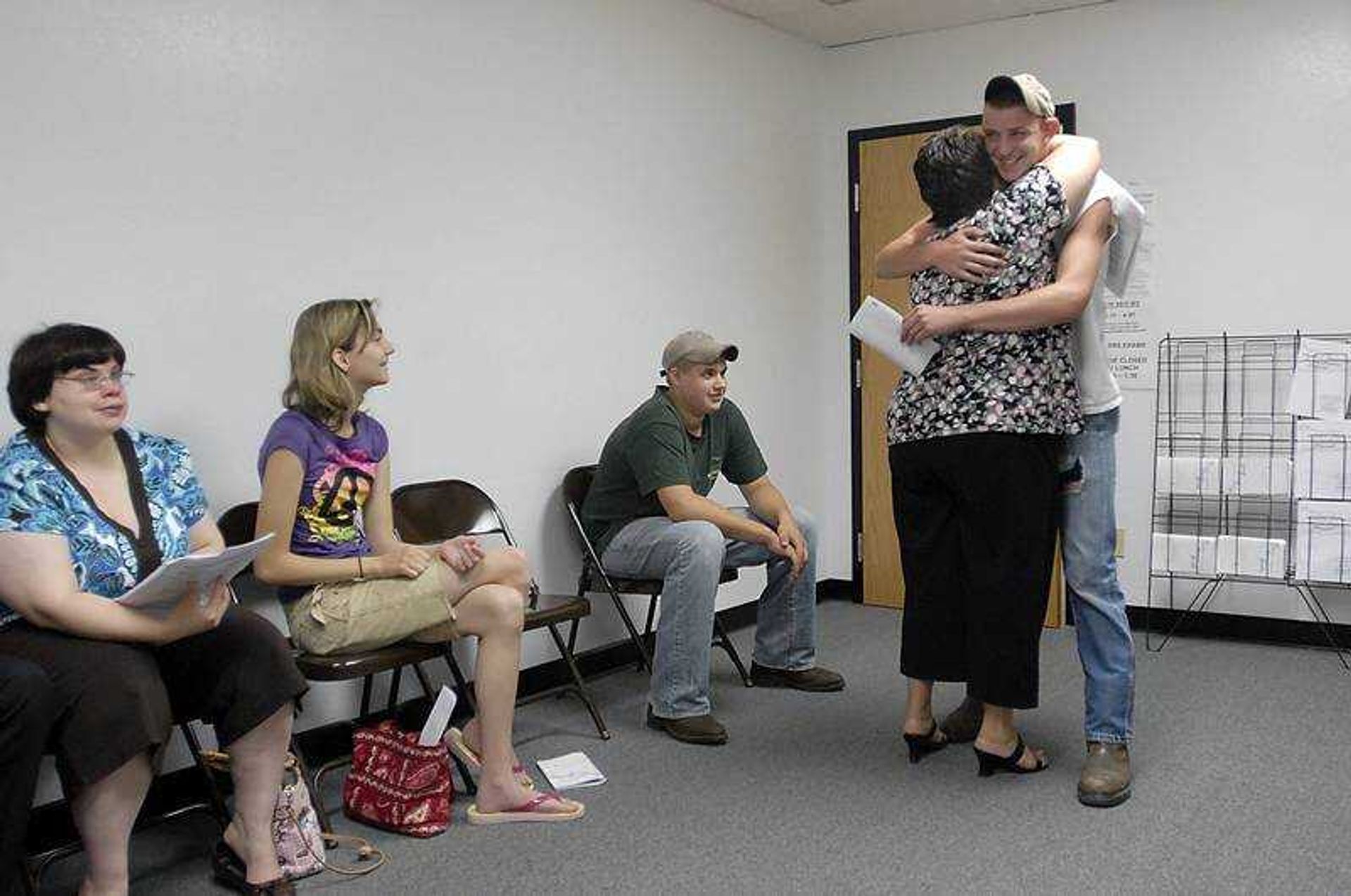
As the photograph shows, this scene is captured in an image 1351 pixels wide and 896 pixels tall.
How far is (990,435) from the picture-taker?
300 centimetres

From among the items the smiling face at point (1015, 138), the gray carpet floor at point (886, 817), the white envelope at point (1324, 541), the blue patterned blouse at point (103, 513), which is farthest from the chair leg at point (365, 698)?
the white envelope at point (1324, 541)

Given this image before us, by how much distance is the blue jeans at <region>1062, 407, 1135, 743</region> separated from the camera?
10.1 feet

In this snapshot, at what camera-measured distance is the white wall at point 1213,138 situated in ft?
15.4

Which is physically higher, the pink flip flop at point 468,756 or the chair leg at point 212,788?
the chair leg at point 212,788

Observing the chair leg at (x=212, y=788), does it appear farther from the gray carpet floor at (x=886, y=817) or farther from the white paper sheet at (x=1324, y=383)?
the white paper sheet at (x=1324, y=383)

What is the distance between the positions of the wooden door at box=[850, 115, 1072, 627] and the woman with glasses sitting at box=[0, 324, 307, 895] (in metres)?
3.36

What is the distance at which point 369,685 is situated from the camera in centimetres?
354

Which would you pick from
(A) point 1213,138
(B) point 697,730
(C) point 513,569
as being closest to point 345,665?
(C) point 513,569

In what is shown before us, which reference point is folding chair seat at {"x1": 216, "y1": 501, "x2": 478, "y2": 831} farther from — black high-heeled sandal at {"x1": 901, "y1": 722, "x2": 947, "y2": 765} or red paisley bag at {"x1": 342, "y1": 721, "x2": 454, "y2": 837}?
black high-heeled sandal at {"x1": 901, "y1": 722, "x2": 947, "y2": 765}

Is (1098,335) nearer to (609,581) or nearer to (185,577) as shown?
(609,581)

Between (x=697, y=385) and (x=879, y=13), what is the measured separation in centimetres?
217

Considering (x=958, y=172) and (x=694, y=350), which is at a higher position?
(x=958, y=172)

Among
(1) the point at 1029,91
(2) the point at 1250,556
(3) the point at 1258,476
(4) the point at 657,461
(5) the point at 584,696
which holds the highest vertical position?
(1) the point at 1029,91

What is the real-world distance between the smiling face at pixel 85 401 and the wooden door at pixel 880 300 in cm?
356
